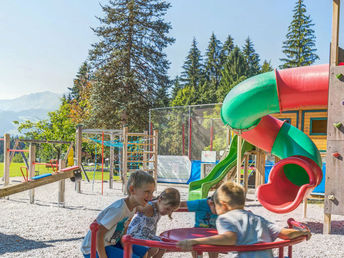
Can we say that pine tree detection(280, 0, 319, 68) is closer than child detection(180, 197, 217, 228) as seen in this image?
No

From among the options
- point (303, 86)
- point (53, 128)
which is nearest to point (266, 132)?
point (303, 86)

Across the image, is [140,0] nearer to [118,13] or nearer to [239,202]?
[118,13]

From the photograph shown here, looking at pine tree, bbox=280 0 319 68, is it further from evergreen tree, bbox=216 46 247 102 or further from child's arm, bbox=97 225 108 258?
child's arm, bbox=97 225 108 258

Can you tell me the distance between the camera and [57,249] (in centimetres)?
499

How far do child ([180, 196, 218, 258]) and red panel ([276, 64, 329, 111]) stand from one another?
335cm

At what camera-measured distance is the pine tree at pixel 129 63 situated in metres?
25.3

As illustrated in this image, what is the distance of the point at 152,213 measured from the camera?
2.90m

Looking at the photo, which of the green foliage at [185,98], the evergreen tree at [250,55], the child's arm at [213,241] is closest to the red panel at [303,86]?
the child's arm at [213,241]

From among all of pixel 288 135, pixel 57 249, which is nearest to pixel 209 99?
pixel 288 135

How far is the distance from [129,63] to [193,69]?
19724 millimetres

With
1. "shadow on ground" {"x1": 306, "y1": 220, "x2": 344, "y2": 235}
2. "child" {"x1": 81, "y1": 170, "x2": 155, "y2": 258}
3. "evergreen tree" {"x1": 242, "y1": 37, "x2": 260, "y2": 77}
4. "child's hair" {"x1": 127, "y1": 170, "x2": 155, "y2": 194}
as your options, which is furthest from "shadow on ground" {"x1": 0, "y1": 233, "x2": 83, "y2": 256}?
"evergreen tree" {"x1": 242, "y1": 37, "x2": 260, "y2": 77}

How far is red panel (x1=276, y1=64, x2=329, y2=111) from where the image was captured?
6.00 m

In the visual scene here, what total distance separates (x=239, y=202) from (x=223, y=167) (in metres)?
7.42

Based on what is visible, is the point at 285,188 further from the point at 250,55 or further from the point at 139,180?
the point at 250,55
